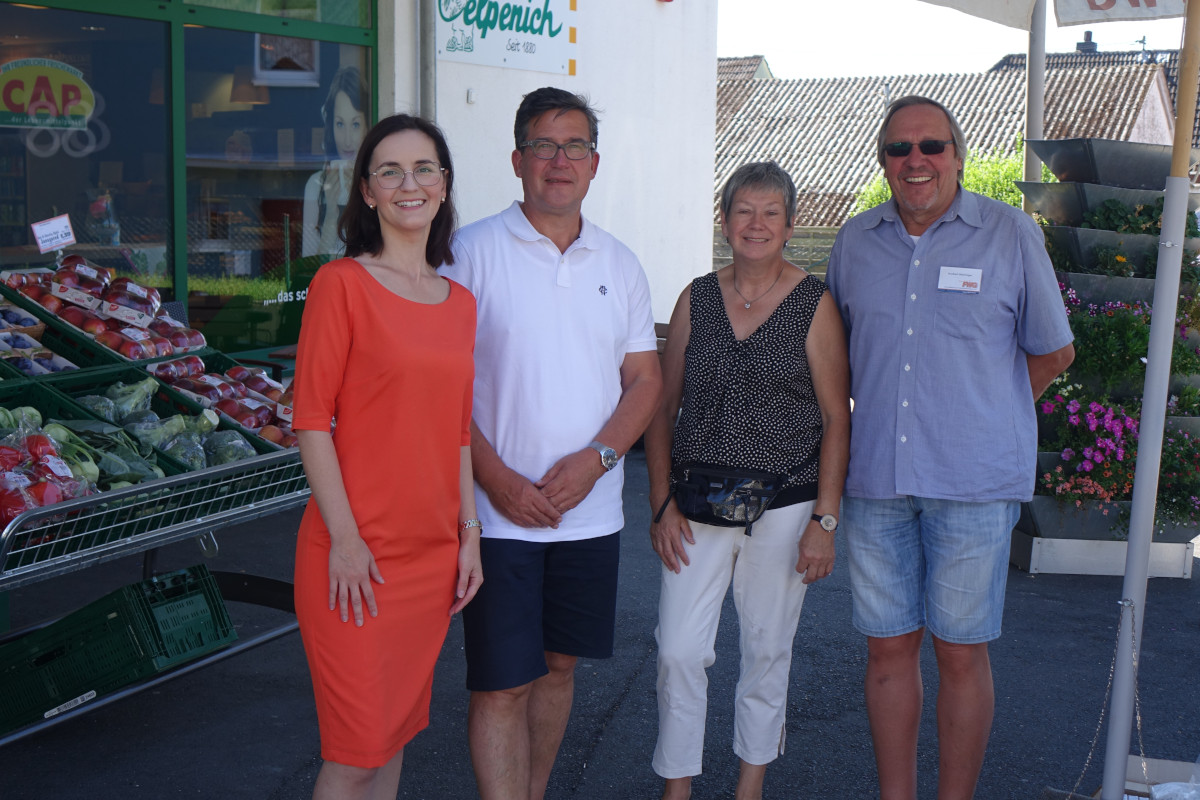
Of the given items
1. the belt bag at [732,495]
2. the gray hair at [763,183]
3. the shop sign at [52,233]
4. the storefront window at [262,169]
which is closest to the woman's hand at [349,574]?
the belt bag at [732,495]

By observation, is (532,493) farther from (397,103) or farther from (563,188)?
(397,103)

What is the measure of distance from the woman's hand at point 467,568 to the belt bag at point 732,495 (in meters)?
0.68

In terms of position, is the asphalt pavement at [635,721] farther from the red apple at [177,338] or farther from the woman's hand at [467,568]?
the red apple at [177,338]

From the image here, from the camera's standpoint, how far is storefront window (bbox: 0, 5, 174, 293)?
556 cm

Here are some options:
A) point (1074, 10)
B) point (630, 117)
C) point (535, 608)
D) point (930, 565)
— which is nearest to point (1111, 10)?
point (1074, 10)

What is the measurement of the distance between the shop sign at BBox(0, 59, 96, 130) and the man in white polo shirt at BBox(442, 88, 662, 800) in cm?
385

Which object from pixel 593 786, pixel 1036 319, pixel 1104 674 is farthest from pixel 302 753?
pixel 1104 674

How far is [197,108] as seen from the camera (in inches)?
249

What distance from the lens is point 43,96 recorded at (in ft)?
18.5

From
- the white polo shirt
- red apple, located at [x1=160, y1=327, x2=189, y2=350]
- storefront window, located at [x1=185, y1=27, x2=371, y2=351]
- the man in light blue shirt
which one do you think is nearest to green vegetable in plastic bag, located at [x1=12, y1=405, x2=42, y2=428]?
red apple, located at [x1=160, y1=327, x2=189, y2=350]

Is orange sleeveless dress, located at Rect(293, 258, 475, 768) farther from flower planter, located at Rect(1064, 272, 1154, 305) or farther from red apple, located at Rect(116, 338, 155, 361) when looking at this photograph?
flower planter, located at Rect(1064, 272, 1154, 305)

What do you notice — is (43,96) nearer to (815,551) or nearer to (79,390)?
(79,390)

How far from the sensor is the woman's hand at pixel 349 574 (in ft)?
7.75

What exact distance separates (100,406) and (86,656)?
2.64 feet
